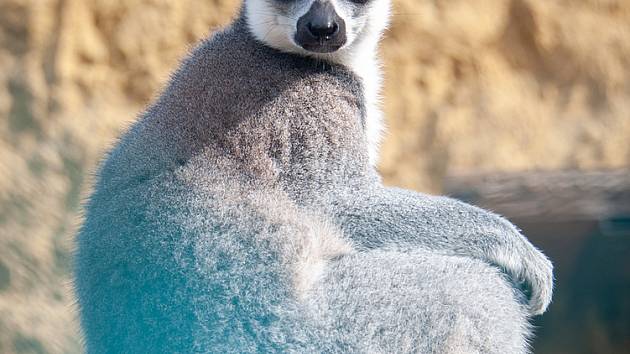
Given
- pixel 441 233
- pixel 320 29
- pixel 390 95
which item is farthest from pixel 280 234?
pixel 390 95

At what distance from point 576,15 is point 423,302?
4.61 metres

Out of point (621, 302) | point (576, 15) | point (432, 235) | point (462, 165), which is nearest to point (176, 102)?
point (432, 235)

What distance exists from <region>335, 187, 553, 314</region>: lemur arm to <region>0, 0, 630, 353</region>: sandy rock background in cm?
304

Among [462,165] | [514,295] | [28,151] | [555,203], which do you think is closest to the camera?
[514,295]

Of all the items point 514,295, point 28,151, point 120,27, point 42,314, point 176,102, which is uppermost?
point 176,102

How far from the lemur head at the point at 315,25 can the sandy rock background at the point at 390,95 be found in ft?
8.99

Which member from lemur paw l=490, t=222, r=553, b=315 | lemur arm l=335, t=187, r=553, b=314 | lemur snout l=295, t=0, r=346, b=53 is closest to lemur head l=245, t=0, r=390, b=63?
lemur snout l=295, t=0, r=346, b=53

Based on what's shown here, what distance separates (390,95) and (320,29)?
11.7 feet

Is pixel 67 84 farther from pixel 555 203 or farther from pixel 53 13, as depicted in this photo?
pixel 555 203

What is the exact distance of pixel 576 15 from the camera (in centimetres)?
735

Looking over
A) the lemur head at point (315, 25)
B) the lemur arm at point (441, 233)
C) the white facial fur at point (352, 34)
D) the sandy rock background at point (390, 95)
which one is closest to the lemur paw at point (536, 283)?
the lemur arm at point (441, 233)

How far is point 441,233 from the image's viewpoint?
3699 mm

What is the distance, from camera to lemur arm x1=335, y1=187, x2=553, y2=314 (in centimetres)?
363

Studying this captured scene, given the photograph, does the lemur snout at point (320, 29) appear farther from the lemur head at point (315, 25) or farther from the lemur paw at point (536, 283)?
the lemur paw at point (536, 283)
